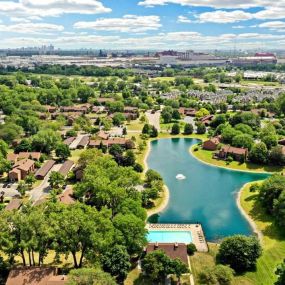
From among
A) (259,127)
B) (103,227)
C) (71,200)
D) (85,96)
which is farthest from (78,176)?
(85,96)

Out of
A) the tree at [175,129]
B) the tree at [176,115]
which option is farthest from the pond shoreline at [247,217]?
the tree at [176,115]

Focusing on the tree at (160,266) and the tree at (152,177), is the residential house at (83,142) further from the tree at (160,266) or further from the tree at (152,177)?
the tree at (160,266)

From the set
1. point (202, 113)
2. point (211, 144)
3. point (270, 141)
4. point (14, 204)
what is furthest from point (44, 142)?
point (202, 113)

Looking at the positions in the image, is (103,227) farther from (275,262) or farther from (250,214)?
(250,214)

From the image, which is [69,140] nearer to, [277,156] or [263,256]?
[277,156]

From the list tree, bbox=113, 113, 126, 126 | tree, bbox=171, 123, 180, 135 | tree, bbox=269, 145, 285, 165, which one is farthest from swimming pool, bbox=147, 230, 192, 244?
tree, bbox=113, 113, 126, 126
